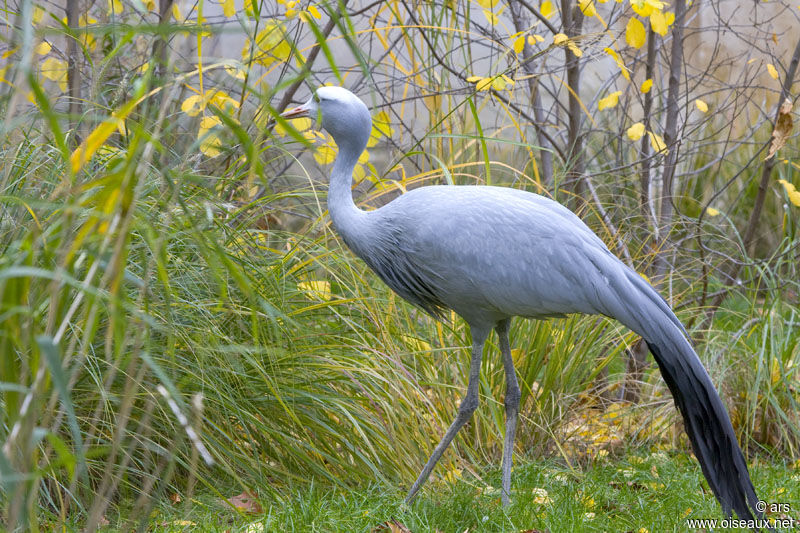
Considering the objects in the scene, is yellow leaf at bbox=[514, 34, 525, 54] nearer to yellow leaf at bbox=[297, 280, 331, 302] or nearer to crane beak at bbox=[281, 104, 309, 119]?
crane beak at bbox=[281, 104, 309, 119]

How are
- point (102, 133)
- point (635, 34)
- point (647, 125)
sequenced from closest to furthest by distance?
point (102, 133), point (635, 34), point (647, 125)

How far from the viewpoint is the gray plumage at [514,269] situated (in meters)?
3.20

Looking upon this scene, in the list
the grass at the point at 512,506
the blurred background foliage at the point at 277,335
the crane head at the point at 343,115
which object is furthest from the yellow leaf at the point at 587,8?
the grass at the point at 512,506

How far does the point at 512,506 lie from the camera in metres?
3.23

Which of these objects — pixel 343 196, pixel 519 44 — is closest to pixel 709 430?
pixel 343 196

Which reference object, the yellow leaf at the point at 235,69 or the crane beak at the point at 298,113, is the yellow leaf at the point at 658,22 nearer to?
the crane beak at the point at 298,113

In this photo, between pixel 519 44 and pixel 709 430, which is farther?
pixel 519 44

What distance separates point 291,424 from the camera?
138 inches

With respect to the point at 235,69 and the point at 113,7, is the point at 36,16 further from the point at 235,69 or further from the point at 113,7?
the point at 235,69

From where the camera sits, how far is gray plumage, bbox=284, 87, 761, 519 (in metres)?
3.20

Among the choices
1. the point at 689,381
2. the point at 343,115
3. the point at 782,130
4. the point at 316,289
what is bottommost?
Answer: the point at 689,381

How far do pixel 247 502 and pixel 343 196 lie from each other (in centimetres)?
122

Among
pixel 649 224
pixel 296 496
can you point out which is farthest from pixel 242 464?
pixel 649 224

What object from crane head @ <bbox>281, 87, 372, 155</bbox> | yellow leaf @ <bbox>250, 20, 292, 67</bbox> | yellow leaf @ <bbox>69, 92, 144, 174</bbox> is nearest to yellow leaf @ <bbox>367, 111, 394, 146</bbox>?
yellow leaf @ <bbox>250, 20, 292, 67</bbox>
